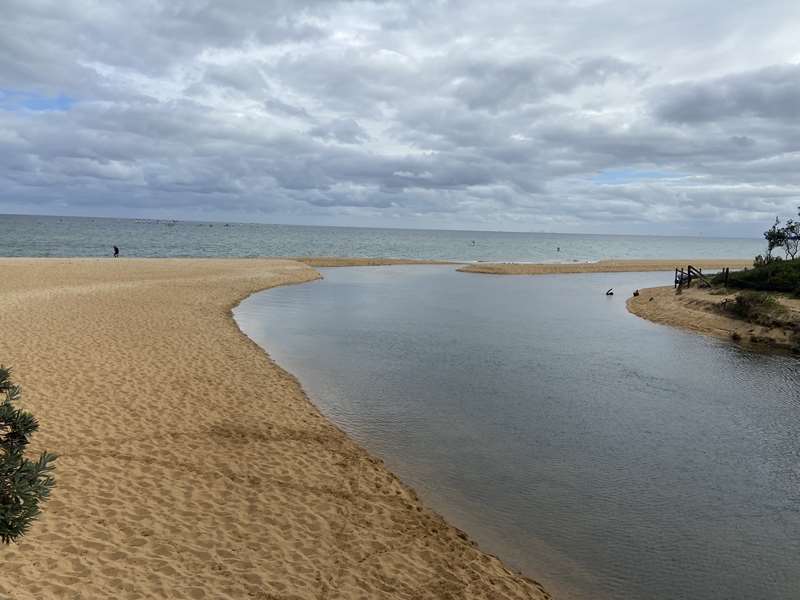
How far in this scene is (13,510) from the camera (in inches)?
168

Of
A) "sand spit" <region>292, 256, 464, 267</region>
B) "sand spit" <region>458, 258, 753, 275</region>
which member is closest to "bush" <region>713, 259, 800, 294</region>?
"sand spit" <region>458, 258, 753, 275</region>

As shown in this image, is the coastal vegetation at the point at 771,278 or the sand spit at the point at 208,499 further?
the coastal vegetation at the point at 771,278

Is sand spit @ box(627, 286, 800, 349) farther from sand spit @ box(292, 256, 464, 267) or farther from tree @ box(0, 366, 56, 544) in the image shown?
sand spit @ box(292, 256, 464, 267)

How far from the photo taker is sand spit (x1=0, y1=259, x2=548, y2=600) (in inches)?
295

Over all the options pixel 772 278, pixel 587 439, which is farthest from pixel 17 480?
pixel 772 278

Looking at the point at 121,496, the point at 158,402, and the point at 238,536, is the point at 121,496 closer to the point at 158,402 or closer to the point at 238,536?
the point at 238,536

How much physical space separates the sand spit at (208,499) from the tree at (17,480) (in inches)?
129

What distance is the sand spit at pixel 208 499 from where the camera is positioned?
7488 mm

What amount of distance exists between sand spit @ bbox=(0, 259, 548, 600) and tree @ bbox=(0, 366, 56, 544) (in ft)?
10.7

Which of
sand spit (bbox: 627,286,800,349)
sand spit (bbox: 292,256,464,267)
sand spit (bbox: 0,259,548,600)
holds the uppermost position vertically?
sand spit (bbox: 292,256,464,267)

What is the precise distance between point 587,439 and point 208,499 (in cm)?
967

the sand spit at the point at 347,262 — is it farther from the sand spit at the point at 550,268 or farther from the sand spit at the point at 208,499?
the sand spit at the point at 208,499

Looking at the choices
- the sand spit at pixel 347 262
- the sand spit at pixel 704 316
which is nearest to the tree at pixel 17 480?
the sand spit at pixel 704 316

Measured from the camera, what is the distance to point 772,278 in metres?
35.1
